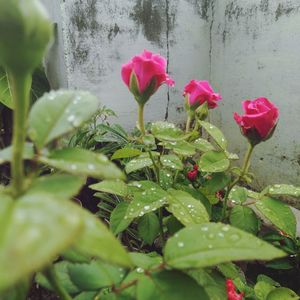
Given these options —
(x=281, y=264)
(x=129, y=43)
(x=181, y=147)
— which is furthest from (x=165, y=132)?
(x=129, y=43)

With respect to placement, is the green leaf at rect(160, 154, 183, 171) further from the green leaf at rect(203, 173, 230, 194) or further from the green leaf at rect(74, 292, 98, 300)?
the green leaf at rect(74, 292, 98, 300)

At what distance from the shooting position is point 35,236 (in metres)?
0.15

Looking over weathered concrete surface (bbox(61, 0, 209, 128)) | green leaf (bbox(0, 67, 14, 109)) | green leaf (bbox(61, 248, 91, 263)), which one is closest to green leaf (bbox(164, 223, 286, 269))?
green leaf (bbox(61, 248, 91, 263))

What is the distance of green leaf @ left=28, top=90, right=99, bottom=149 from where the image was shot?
0.89 feet

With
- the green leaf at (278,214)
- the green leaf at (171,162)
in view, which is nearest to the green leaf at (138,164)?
the green leaf at (171,162)

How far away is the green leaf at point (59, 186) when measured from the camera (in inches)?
9.3

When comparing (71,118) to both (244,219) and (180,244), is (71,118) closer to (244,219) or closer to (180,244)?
(180,244)

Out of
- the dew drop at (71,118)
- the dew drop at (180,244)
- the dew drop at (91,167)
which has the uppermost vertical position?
the dew drop at (71,118)

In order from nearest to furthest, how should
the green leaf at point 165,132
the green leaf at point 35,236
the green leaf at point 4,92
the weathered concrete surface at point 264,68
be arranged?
the green leaf at point 35,236
the green leaf at point 165,132
the weathered concrete surface at point 264,68
the green leaf at point 4,92

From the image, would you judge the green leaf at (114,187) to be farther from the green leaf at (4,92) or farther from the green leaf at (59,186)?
the green leaf at (4,92)

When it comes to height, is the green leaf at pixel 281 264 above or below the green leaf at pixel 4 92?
below

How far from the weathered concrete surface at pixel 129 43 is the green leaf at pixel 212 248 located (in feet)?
6.36

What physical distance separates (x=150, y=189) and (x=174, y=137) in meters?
0.12

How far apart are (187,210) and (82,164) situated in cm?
32
